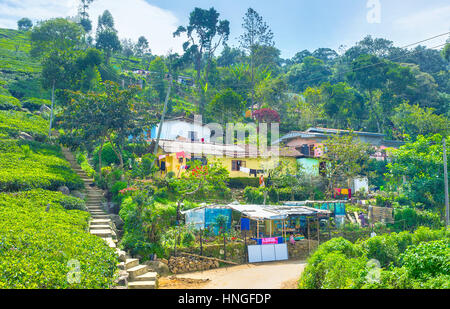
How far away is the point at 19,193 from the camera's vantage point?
1479 centimetres

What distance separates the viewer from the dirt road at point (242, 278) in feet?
43.0

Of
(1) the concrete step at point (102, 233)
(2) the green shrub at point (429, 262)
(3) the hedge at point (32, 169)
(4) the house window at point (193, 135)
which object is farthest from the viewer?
(4) the house window at point (193, 135)

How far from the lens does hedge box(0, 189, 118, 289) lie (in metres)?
6.86

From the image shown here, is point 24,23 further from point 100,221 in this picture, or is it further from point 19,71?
point 100,221

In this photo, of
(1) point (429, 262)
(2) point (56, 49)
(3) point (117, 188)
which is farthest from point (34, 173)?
(1) point (429, 262)

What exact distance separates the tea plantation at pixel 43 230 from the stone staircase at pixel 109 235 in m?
0.87

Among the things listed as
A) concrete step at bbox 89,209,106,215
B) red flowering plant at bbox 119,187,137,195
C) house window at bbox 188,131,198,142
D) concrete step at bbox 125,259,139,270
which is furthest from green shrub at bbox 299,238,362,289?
house window at bbox 188,131,198,142

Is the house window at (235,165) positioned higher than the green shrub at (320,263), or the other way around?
the house window at (235,165)

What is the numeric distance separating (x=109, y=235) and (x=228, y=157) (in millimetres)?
15331

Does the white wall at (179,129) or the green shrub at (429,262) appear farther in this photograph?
the white wall at (179,129)

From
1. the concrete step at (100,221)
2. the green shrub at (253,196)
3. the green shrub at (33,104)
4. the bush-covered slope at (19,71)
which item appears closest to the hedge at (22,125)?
the green shrub at (33,104)

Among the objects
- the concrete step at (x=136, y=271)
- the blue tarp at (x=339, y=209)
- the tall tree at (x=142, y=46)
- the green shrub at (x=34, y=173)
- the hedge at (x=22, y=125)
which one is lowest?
the concrete step at (x=136, y=271)

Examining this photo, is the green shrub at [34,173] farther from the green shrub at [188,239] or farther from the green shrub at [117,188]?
the green shrub at [188,239]

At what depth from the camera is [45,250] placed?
27.8 feet
